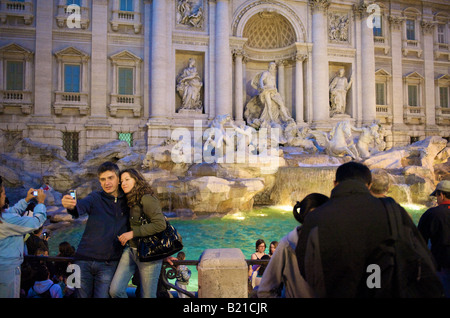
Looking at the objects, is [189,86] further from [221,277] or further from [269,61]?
[221,277]

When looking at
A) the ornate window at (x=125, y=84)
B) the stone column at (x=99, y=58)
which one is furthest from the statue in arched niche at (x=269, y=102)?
the stone column at (x=99, y=58)

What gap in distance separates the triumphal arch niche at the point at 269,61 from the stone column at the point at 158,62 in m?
3.85

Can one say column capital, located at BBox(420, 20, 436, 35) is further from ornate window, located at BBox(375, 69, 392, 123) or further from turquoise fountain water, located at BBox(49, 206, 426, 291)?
turquoise fountain water, located at BBox(49, 206, 426, 291)

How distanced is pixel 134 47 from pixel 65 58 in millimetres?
3443

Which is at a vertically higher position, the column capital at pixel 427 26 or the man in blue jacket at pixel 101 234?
the column capital at pixel 427 26

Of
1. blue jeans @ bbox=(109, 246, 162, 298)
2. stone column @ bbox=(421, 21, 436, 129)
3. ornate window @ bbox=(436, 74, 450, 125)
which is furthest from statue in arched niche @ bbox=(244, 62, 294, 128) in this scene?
blue jeans @ bbox=(109, 246, 162, 298)

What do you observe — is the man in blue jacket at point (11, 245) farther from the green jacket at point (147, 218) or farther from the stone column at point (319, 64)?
the stone column at point (319, 64)

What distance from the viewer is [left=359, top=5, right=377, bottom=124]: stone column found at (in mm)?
17797

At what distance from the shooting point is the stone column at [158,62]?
14938 millimetres

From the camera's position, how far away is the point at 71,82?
49.1 ft

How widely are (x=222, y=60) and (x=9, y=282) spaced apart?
14.9 meters

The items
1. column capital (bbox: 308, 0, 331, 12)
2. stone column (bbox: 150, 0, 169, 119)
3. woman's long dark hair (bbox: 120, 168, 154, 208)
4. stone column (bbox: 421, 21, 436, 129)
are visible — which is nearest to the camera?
woman's long dark hair (bbox: 120, 168, 154, 208)

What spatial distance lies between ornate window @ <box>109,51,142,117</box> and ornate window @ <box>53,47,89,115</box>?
134cm
